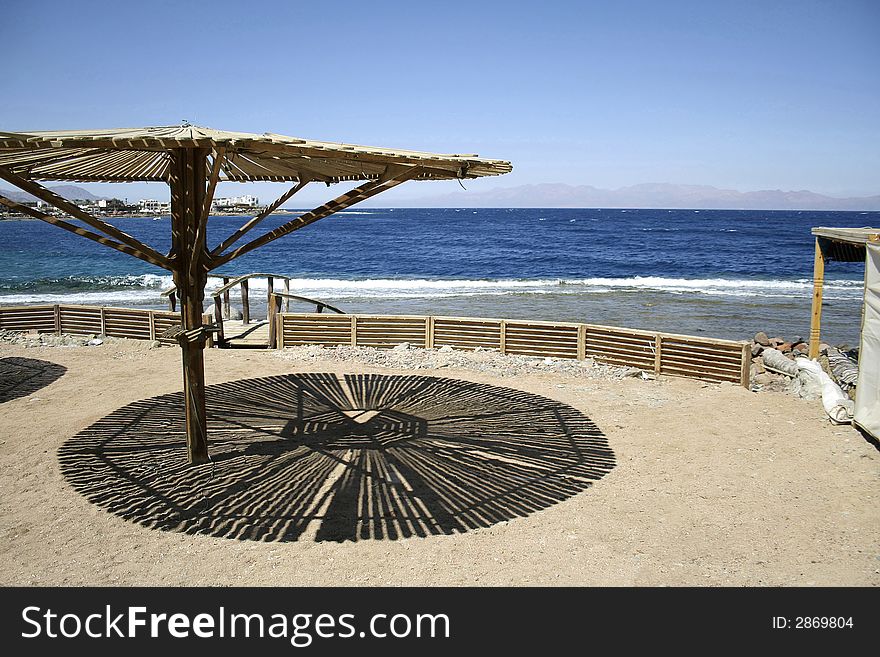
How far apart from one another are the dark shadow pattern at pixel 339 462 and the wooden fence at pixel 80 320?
4288 millimetres

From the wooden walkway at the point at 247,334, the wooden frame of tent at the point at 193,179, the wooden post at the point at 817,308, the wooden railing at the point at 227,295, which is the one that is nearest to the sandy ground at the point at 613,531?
the wooden frame of tent at the point at 193,179

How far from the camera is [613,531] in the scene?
4996 mm

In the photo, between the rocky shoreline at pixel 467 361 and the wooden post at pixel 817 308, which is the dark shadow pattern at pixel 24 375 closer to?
the rocky shoreline at pixel 467 361

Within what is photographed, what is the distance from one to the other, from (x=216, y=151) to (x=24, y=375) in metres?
6.74

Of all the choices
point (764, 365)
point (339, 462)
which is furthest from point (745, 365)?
point (339, 462)

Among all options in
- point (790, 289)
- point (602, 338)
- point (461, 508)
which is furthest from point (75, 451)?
point (790, 289)

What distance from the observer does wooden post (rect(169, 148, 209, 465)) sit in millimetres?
5711

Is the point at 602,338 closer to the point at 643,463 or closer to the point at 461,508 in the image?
the point at 643,463

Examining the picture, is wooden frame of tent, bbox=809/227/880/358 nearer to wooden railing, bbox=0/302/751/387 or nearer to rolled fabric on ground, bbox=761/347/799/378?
rolled fabric on ground, bbox=761/347/799/378

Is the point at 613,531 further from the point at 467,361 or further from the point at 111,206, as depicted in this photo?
the point at 111,206

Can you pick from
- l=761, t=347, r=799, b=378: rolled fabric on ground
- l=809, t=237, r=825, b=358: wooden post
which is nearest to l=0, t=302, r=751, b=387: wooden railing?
l=761, t=347, r=799, b=378: rolled fabric on ground

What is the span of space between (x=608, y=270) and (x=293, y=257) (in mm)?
24540

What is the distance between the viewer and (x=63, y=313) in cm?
1245
